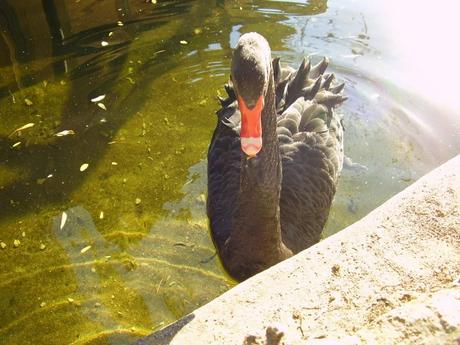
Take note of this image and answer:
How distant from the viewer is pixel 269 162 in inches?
102

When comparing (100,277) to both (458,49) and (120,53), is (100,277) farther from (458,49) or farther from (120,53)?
(458,49)

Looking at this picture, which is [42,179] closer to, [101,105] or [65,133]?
[65,133]

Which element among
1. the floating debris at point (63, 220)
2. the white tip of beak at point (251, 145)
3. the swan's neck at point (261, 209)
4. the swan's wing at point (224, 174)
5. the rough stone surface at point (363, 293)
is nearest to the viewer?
the rough stone surface at point (363, 293)

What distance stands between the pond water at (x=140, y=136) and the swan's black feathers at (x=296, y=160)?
39 cm

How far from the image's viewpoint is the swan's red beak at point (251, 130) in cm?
205

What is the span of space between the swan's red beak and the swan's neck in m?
0.46

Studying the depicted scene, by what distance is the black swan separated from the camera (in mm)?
2141

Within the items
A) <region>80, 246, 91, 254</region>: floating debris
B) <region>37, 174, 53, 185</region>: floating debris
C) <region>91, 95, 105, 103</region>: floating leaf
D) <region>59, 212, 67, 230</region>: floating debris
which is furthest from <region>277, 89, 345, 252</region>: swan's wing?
<region>91, 95, 105, 103</region>: floating leaf

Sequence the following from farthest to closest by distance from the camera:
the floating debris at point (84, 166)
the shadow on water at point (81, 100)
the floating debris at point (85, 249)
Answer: the floating debris at point (84, 166) < the shadow on water at point (81, 100) < the floating debris at point (85, 249)

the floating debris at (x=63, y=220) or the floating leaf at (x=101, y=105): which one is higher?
the floating leaf at (x=101, y=105)

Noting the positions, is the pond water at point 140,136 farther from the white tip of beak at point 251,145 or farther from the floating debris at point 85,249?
the white tip of beak at point 251,145

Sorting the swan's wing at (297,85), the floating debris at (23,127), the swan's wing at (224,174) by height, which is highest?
the swan's wing at (297,85)

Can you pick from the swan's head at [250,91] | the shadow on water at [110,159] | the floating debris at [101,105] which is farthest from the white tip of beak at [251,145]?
the floating debris at [101,105]

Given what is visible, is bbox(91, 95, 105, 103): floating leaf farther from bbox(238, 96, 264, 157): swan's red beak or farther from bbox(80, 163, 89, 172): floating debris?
bbox(238, 96, 264, 157): swan's red beak
